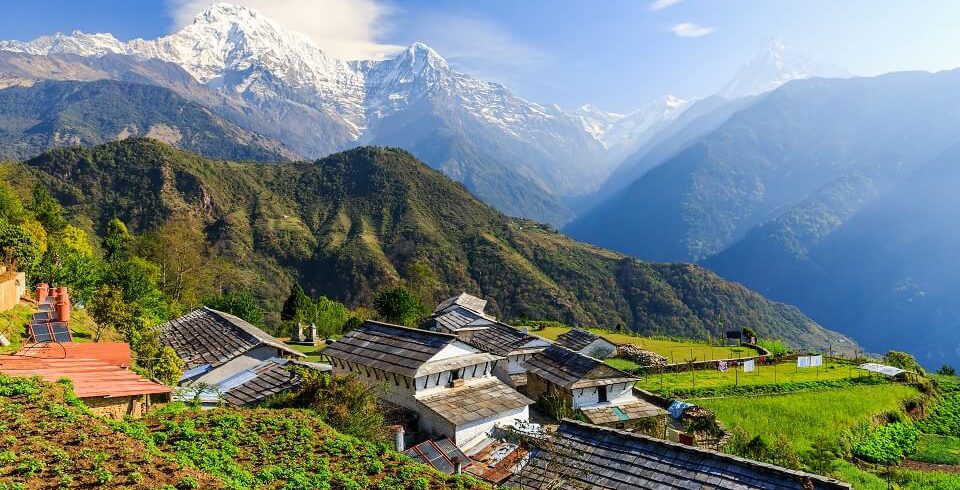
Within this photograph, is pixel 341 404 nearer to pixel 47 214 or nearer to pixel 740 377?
pixel 740 377

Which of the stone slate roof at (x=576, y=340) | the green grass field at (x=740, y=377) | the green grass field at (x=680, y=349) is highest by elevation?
the stone slate roof at (x=576, y=340)

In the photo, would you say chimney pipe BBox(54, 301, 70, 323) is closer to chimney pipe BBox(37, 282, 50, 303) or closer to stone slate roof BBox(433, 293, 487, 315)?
chimney pipe BBox(37, 282, 50, 303)

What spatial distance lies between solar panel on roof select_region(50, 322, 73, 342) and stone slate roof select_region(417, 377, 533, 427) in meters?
11.4

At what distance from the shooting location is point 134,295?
38.1 meters

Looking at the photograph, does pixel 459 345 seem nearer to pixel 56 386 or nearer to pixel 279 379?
pixel 279 379

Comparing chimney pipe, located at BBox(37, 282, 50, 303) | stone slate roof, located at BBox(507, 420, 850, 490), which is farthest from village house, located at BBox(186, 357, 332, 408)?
stone slate roof, located at BBox(507, 420, 850, 490)

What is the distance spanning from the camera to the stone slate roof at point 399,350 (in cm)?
2188

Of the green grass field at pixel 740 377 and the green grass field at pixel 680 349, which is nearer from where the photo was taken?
the green grass field at pixel 740 377

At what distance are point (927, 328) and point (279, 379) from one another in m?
209

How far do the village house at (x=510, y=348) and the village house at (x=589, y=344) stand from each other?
25.4ft

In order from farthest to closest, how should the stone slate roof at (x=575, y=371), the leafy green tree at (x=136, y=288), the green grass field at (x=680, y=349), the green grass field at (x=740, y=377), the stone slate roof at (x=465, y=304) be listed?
the stone slate roof at (x=465, y=304) < the green grass field at (x=680, y=349) < the green grass field at (x=740, y=377) < the leafy green tree at (x=136, y=288) < the stone slate roof at (x=575, y=371)

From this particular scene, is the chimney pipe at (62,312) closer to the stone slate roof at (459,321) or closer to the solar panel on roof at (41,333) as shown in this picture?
the solar panel on roof at (41,333)

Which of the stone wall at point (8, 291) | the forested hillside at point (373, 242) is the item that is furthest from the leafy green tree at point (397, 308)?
the forested hillside at point (373, 242)

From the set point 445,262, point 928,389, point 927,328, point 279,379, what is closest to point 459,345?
point 279,379
